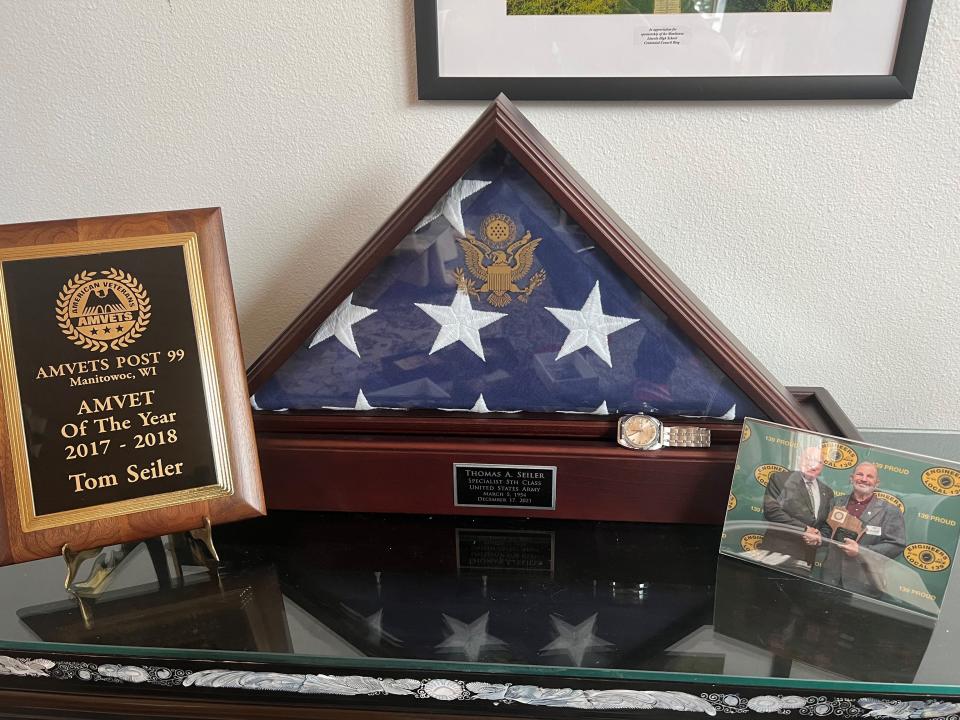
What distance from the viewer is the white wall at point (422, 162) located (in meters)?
0.84

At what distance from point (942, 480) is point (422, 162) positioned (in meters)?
0.66

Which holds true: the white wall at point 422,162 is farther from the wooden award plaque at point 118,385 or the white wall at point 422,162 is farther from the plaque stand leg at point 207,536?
the plaque stand leg at point 207,536

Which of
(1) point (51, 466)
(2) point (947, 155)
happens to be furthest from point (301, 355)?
(2) point (947, 155)

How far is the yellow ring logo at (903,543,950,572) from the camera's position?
0.60 meters

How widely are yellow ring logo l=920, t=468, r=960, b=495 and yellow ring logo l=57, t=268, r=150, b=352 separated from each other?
709 millimetres

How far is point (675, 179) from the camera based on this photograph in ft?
2.85

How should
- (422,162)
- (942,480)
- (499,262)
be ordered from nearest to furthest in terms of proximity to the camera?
(942,480) < (499,262) < (422,162)

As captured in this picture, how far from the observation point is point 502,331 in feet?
2.37

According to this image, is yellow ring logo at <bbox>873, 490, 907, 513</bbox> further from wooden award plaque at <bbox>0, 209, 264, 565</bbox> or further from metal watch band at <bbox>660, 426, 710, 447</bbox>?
wooden award plaque at <bbox>0, 209, 264, 565</bbox>

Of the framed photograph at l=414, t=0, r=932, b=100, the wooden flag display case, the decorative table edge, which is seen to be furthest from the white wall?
the decorative table edge

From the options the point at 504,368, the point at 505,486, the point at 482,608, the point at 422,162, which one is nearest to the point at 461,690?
the point at 482,608

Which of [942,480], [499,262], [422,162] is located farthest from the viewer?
[422,162]

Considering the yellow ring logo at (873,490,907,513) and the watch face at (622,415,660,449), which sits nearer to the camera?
the yellow ring logo at (873,490,907,513)

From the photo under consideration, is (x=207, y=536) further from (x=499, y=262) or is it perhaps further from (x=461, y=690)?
(x=499, y=262)
